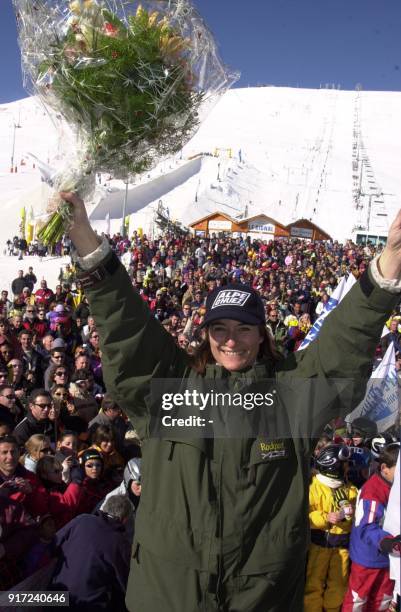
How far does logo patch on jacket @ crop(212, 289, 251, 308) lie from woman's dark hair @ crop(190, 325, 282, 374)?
111 millimetres

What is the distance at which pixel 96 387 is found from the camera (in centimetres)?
665

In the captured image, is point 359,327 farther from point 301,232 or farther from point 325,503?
point 301,232

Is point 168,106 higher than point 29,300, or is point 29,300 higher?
point 168,106

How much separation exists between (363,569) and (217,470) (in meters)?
2.29

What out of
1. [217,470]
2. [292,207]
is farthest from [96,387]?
[292,207]

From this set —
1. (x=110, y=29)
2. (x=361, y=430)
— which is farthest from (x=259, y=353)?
(x=361, y=430)

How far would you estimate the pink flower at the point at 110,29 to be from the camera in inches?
74.7

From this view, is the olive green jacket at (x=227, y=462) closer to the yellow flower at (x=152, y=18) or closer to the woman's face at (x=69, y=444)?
the yellow flower at (x=152, y=18)

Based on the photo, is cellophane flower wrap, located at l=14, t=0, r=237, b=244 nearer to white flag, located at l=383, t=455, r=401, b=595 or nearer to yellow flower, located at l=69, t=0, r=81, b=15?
yellow flower, located at l=69, t=0, r=81, b=15

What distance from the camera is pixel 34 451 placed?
12.8ft

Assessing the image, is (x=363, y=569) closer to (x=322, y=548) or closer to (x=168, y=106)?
(x=322, y=548)

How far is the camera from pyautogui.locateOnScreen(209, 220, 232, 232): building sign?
2661 cm

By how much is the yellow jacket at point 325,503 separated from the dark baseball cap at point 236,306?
2.22m

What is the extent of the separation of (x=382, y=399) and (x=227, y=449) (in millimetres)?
4652
